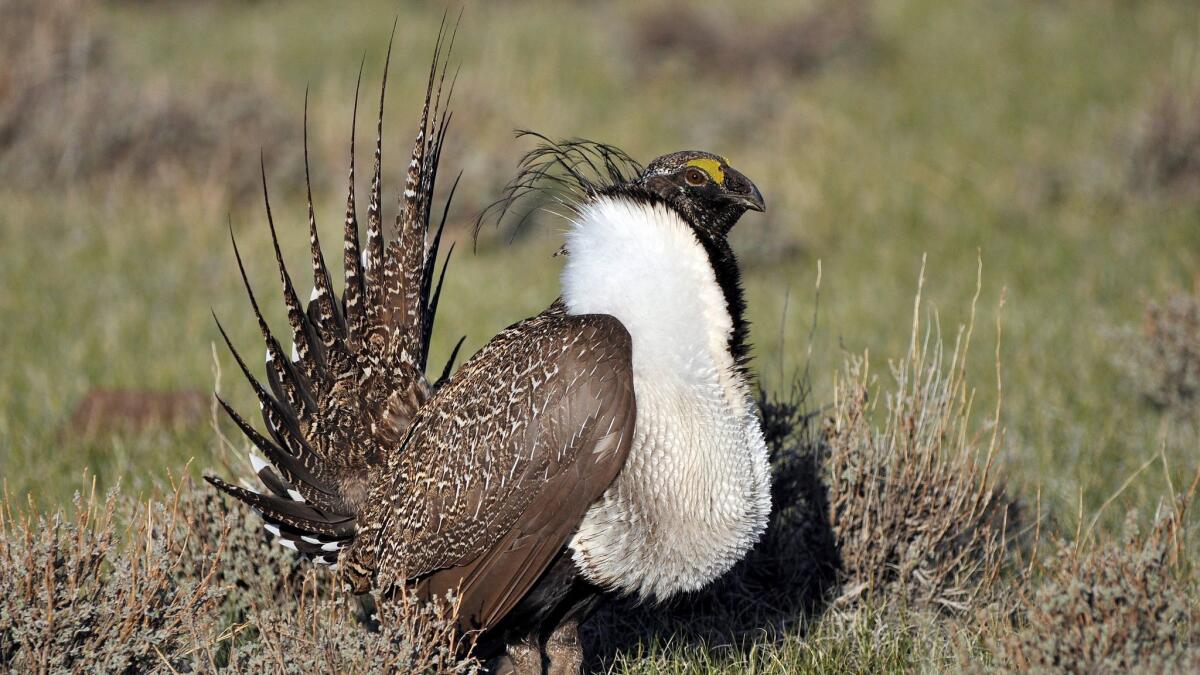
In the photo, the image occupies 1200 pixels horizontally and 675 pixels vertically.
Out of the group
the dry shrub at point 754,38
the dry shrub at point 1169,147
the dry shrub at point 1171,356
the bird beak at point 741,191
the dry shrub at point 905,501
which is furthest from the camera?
the dry shrub at point 754,38

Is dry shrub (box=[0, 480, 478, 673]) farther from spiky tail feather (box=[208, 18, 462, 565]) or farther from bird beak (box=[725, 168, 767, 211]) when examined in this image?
bird beak (box=[725, 168, 767, 211])

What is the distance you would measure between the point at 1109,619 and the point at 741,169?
6.09m

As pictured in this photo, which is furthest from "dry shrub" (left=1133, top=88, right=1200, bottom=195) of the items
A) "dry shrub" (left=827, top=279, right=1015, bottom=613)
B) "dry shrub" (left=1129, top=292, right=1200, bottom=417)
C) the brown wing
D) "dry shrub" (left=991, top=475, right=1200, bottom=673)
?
the brown wing

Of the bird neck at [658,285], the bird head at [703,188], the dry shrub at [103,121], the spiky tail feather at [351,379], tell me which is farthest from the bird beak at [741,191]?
the dry shrub at [103,121]

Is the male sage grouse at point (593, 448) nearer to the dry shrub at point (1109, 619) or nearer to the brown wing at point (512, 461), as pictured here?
the brown wing at point (512, 461)

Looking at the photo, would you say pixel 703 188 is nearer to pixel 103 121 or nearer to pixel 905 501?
pixel 905 501

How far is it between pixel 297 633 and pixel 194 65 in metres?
8.60

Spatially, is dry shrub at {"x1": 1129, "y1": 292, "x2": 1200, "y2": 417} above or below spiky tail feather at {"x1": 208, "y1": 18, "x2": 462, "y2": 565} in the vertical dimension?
below

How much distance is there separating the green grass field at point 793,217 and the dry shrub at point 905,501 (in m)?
0.18

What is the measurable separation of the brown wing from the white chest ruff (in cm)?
6

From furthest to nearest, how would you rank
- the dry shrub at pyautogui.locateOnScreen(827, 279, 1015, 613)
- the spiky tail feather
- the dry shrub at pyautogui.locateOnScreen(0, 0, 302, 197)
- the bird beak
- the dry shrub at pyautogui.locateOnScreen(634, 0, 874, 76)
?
the dry shrub at pyautogui.locateOnScreen(634, 0, 874, 76)
the dry shrub at pyautogui.locateOnScreen(0, 0, 302, 197)
the dry shrub at pyautogui.locateOnScreen(827, 279, 1015, 613)
the spiky tail feather
the bird beak

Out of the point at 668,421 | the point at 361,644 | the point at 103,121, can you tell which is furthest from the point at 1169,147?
the point at 103,121

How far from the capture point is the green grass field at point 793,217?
15.4ft

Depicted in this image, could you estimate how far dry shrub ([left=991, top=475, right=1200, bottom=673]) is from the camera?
2.61m
